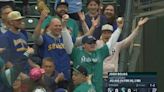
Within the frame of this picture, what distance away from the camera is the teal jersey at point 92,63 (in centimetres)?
1023

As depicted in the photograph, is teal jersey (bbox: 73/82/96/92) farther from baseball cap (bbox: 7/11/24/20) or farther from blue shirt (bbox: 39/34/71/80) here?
baseball cap (bbox: 7/11/24/20)

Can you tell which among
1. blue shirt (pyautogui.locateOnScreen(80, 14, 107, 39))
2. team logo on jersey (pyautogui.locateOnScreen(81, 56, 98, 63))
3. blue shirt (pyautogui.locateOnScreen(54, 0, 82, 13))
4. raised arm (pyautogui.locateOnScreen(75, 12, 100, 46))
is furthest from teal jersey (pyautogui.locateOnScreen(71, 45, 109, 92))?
blue shirt (pyautogui.locateOnScreen(54, 0, 82, 13))

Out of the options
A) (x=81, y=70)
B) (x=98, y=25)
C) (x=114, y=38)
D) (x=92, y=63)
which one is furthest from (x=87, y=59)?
(x=98, y=25)

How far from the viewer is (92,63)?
33.7 feet

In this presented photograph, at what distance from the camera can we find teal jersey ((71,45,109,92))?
10.2m

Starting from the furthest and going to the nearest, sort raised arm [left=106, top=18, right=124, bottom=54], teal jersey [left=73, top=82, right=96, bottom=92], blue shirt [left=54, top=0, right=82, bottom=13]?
blue shirt [left=54, top=0, right=82, bottom=13]
raised arm [left=106, top=18, right=124, bottom=54]
teal jersey [left=73, top=82, right=96, bottom=92]

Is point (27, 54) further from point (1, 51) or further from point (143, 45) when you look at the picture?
point (143, 45)

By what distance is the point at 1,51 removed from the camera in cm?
961

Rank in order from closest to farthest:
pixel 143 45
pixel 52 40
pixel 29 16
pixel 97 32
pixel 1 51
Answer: pixel 1 51 → pixel 52 40 → pixel 97 32 → pixel 29 16 → pixel 143 45

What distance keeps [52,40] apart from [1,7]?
1217mm

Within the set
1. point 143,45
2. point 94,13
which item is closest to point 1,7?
point 94,13

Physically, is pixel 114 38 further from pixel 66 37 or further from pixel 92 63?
pixel 66 37

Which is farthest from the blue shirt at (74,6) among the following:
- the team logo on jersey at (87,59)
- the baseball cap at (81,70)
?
the baseball cap at (81,70)

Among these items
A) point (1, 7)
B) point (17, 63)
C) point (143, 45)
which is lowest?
point (143, 45)
